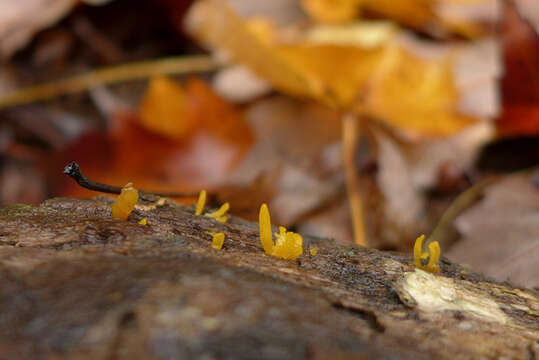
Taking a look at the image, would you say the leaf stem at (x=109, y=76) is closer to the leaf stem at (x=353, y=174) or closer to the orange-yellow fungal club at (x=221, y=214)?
the leaf stem at (x=353, y=174)

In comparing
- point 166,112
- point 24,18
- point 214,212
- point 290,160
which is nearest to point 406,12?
point 290,160

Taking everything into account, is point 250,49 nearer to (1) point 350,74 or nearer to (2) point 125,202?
(1) point 350,74

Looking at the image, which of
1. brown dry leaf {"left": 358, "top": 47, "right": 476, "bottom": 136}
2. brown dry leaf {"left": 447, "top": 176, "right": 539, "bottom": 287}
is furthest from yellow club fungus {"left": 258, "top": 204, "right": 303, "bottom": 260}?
brown dry leaf {"left": 358, "top": 47, "right": 476, "bottom": 136}

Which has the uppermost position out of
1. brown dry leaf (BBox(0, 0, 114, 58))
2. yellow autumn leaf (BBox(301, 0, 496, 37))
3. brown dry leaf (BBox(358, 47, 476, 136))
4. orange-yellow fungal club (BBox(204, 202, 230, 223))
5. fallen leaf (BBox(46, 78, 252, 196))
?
yellow autumn leaf (BBox(301, 0, 496, 37))

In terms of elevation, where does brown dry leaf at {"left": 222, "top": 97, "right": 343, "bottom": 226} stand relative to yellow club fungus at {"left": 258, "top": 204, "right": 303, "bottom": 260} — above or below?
above

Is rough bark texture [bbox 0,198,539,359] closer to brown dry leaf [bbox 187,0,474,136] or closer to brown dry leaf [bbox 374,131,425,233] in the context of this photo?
brown dry leaf [bbox 374,131,425,233]

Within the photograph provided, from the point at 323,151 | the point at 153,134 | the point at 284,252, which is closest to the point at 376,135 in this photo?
the point at 323,151
